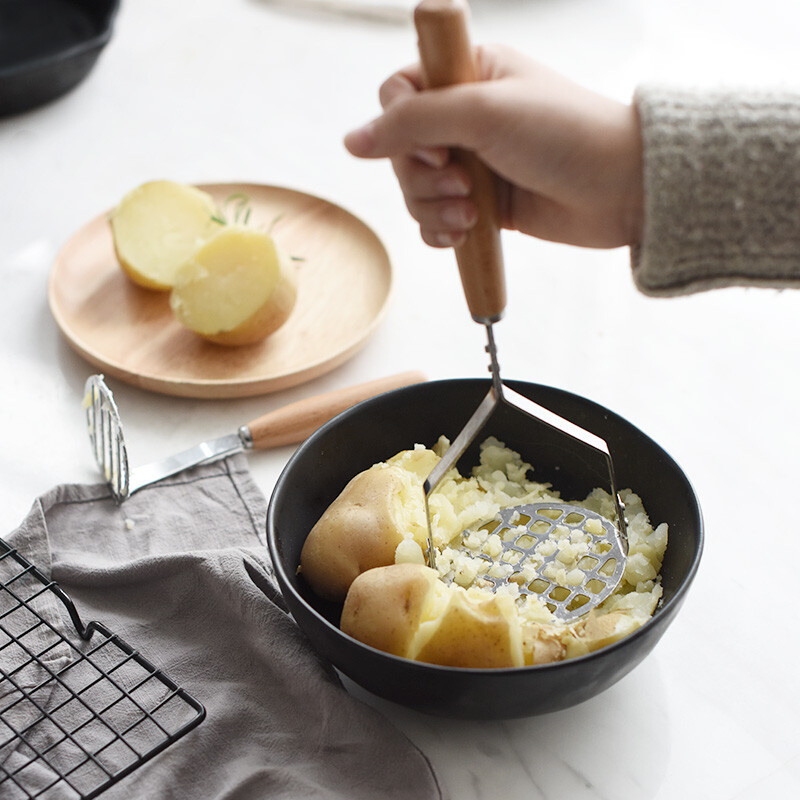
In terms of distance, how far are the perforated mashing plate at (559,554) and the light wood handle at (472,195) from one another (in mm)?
185

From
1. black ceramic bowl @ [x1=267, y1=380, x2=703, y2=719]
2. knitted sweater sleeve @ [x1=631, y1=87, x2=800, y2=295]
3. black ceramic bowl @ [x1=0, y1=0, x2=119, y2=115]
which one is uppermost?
knitted sweater sleeve @ [x1=631, y1=87, x2=800, y2=295]

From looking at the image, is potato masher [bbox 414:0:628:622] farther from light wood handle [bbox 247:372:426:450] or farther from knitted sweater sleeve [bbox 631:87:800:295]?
light wood handle [bbox 247:372:426:450]

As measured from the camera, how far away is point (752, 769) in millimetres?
695

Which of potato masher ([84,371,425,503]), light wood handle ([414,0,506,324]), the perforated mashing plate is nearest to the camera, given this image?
light wood handle ([414,0,506,324])

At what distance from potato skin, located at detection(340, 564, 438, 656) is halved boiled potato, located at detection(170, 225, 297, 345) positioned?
47 centimetres

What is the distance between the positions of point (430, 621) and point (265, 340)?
1.87 feet

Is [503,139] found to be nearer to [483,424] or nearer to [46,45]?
[483,424]

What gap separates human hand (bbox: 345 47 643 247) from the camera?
66 centimetres

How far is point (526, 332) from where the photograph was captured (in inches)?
46.0

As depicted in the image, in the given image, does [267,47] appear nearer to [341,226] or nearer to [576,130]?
[341,226]

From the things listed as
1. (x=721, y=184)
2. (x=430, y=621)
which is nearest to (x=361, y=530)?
(x=430, y=621)

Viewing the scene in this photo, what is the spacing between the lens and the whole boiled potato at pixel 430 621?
2.11ft

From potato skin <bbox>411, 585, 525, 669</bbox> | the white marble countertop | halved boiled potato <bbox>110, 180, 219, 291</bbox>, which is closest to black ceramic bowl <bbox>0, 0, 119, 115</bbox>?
the white marble countertop

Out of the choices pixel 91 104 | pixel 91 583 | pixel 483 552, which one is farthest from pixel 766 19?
pixel 91 583
